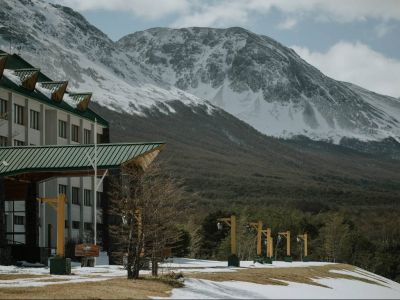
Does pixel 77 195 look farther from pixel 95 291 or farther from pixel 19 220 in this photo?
pixel 95 291

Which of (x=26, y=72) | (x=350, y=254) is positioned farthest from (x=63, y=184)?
(x=350, y=254)

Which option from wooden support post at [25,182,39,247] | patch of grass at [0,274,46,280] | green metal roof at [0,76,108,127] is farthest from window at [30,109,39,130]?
patch of grass at [0,274,46,280]

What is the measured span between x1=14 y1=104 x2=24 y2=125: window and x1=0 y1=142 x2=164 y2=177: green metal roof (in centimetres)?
1607

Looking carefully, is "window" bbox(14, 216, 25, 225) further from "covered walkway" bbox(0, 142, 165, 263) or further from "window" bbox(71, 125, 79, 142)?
"covered walkway" bbox(0, 142, 165, 263)

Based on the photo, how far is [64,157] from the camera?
57.0m

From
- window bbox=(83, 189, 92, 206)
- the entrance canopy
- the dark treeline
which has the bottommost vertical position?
the dark treeline

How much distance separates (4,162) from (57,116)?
26.2 meters

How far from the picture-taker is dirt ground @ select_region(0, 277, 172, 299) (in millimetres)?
29047

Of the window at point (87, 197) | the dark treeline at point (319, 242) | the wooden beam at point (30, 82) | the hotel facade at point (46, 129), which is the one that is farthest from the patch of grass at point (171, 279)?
the dark treeline at point (319, 242)

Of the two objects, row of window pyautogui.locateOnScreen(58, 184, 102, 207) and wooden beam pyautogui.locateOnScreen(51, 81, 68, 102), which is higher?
wooden beam pyautogui.locateOnScreen(51, 81, 68, 102)

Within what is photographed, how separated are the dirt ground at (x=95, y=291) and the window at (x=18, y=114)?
41.5 meters

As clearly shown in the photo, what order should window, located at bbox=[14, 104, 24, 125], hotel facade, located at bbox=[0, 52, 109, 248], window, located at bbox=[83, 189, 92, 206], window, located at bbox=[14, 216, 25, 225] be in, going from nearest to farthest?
hotel facade, located at bbox=[0, 52, 109, 248] → window, located at bbox=[14, 104, 24, 125] → window, located at bbox=[14, 216, 25, 225] → window, located at bbox=[83, 189, 92, 206]

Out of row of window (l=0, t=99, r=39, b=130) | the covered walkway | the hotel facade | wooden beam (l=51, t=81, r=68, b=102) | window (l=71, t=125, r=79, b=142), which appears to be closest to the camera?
the covered walkway

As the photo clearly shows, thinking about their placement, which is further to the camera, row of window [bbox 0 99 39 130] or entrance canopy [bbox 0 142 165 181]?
row of window [bbox 0 99 39 130]
